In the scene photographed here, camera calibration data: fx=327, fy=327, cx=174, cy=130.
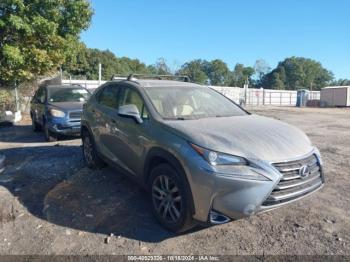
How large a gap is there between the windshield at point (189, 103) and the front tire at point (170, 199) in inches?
29.5

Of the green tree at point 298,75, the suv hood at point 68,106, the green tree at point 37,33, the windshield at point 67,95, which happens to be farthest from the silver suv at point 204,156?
the green tree at point 298,75

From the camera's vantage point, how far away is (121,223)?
3867mm

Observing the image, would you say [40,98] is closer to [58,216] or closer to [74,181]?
[74,181]

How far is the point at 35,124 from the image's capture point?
11016 millimetres

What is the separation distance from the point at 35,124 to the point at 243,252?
31.4 feet

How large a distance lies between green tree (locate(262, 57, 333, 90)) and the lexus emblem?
95620mm

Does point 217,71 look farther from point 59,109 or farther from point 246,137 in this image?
point 246,137

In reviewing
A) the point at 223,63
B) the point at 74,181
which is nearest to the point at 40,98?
the point at 74,181

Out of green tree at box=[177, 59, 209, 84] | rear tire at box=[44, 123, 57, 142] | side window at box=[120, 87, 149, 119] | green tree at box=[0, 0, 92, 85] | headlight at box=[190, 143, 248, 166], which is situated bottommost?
rear tire at box=[44, 123, 57, 142]

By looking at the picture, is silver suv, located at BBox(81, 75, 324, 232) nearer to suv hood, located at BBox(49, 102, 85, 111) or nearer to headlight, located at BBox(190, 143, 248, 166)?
headlight, located at BBox(190, 143, 248, 166)

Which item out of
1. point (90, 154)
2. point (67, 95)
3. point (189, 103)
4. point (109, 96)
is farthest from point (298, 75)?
point (189, 103)

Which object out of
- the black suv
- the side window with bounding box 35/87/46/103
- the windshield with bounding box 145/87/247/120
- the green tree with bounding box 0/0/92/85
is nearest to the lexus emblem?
the windshield with bounding box 145/87/247/120

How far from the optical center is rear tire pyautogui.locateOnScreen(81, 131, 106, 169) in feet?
18.7

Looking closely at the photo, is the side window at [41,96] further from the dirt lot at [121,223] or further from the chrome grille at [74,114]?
the dirt lot at [121,223]
